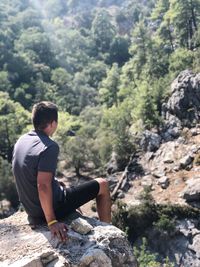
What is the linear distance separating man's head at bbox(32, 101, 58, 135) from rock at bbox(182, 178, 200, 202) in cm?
2232

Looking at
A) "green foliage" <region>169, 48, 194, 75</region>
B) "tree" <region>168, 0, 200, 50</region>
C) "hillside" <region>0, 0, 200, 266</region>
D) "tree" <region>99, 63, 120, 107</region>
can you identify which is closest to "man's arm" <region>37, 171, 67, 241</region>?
"hillside" <region>0, 0, 200, 266</region>

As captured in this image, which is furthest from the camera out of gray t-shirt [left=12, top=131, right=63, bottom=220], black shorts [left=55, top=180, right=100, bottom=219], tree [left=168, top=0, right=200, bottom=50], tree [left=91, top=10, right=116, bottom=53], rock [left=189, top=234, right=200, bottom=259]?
tree [left=91, top=10, right=116, bottom=53]

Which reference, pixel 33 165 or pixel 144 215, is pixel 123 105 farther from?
pixel 33 165

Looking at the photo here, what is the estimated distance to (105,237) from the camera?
19.4ft

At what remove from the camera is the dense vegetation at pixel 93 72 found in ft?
146

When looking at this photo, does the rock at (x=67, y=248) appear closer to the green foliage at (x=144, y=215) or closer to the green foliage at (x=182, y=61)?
the green foliage at (x=144, y=215)

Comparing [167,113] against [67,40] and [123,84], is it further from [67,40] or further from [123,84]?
[67,40]

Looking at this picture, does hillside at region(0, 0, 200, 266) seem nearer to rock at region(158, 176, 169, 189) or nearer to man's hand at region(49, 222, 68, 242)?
rock at region(158, 176, 169, 189)

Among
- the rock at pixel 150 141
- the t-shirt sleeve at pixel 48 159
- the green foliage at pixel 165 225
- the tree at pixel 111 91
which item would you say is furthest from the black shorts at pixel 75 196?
the tree at pixel 111 91

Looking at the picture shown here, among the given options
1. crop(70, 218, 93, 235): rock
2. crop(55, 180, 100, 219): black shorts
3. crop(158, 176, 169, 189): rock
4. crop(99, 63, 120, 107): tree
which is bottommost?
Result: crop(99, 63, 120, 107): tree

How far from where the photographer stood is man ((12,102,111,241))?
18.6 ft

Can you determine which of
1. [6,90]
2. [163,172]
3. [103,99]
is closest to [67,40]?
[6,90]

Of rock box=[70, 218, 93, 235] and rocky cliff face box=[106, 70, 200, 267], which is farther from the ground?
rock box=[70, 218, 93, 235]

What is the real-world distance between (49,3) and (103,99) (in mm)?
116581
